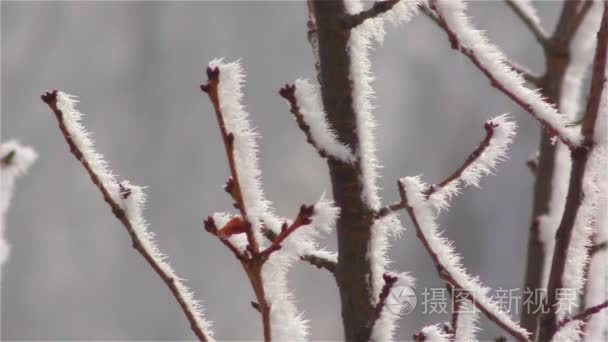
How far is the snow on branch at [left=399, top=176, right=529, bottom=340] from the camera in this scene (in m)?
0.44

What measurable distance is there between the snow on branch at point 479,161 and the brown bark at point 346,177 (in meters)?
0.03

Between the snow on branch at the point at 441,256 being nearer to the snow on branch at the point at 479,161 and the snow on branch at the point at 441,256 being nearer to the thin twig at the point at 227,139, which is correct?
the snow on branch at the point at 479,161

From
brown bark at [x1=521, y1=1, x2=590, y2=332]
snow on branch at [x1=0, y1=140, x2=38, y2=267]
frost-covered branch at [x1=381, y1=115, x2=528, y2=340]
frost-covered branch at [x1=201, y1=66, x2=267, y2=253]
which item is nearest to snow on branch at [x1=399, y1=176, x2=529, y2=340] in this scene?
frost-covered branch at [x1=381, y1=115, x2=528, y2=340]

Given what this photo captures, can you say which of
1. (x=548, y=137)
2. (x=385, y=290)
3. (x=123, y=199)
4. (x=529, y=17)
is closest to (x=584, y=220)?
(x=385, y=290)

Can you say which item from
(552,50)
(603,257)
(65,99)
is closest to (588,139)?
(603,257)

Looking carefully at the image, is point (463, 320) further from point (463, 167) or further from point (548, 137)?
point (548, 137)

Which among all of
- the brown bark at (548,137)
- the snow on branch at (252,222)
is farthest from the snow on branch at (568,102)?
the snow on branch at (252,222)

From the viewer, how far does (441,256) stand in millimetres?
442

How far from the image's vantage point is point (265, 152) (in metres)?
1.77

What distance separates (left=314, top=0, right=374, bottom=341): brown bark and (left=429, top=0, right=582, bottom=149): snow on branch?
79 mm

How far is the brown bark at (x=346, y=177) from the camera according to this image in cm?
47

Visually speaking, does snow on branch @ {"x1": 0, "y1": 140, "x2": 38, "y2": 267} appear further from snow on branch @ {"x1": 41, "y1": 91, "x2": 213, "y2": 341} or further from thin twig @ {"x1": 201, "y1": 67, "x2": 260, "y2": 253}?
thin twig @ {"x1": 201, "y1": 67, "x2": 260, "y2": 253}

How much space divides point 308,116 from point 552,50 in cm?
62

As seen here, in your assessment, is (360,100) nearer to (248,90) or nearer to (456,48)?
(456,48)
